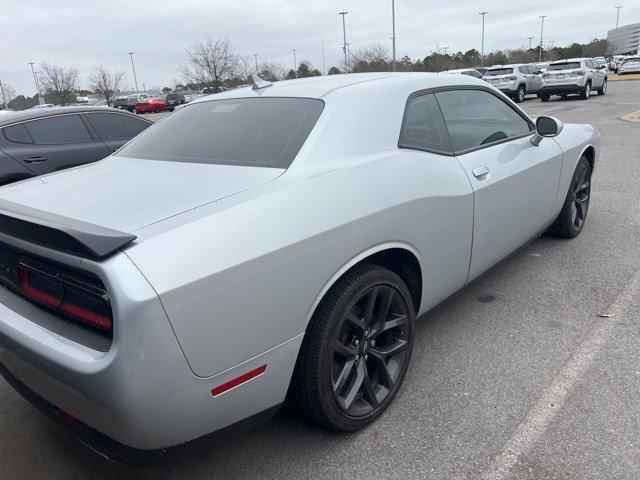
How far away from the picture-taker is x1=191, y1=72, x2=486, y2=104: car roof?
2.73 metres

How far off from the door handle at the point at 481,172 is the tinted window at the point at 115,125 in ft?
17.3

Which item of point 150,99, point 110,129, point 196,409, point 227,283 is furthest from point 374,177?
point 150,99

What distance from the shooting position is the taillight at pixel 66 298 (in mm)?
1680

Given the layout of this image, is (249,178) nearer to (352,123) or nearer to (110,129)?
(352,123)

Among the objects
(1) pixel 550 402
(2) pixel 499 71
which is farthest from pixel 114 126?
(2) pixel 499 71

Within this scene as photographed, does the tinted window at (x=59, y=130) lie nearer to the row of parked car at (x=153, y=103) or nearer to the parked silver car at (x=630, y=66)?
the row of parked car at (x=153, y=103)

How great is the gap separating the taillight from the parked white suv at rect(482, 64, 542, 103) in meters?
22.5

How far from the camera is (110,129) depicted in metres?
6.87

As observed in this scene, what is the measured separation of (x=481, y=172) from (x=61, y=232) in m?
2.19

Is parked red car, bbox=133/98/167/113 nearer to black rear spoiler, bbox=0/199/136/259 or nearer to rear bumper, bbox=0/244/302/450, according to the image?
black rear spoiler, bbox=0/199/136/259

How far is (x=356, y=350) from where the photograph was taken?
7.66ft

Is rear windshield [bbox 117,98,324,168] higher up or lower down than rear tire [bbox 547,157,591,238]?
A: higher up

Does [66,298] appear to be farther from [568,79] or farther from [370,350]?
[568,79]

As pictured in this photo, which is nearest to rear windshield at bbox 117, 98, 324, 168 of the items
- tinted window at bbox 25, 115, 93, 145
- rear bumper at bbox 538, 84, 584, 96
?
tinted window at bbox 25, 115, 93, 145
